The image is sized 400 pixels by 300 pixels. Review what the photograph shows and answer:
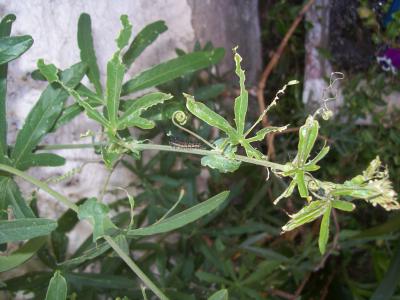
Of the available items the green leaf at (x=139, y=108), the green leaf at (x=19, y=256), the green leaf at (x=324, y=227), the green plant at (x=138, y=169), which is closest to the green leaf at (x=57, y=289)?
the green plant at (x=138, y=169)

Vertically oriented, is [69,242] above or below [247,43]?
below

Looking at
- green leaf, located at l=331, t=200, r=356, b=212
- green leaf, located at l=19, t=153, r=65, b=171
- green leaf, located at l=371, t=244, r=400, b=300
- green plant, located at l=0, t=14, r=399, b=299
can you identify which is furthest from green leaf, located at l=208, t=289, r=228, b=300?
green leaf, located at l=371, t=244, r=400, b=300

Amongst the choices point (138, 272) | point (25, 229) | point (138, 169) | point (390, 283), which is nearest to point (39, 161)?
point (25, 229)

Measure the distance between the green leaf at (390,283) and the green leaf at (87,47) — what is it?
717 millimetres

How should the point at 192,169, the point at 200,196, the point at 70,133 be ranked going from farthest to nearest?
the point at 200,196 → the point at 192,169 → the point at 70,133

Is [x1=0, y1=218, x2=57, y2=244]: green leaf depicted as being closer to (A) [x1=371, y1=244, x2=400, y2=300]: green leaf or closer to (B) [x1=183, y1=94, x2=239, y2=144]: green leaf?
(B) [x1=183, y1=94, x2=239, y2=144]: green leaf

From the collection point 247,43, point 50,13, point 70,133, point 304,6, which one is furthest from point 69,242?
point 304,6

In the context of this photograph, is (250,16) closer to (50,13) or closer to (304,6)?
(304,6)

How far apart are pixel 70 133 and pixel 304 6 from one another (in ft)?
2.47

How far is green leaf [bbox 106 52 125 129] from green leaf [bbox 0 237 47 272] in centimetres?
28

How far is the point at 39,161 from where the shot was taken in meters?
0.76

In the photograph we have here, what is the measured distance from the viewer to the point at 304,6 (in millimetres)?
1298

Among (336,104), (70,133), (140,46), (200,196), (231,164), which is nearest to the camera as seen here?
(231,164)

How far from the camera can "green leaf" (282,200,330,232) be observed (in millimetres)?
475
